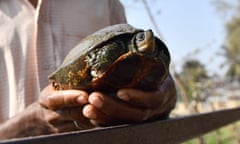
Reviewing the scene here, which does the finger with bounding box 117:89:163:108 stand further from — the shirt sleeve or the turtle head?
A: the shirt sleeve

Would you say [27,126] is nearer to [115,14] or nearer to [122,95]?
[122,95]

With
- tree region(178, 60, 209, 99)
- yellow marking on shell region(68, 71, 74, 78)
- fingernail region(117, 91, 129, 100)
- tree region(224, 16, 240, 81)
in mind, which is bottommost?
tree region(224, 16, 240, 81)

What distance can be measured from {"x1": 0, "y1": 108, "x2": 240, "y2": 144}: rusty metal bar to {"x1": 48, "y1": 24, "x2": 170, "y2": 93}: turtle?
63mm

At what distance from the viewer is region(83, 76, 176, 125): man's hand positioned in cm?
59

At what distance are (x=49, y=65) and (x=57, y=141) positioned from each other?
84 cm

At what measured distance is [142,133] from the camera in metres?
0.62

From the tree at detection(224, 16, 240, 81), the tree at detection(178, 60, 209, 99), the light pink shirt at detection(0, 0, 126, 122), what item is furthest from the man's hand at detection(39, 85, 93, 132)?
the tree at detection(224, 16, 240, 81)

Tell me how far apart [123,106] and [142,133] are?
47mm

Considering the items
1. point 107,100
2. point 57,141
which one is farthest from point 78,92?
point 57,141

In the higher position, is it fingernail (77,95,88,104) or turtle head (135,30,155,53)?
turtle head (135,30,155,53)

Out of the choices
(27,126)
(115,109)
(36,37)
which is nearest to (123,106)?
(115,109)

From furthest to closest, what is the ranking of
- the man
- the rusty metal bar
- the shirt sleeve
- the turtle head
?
the shirt sleeve < the man < the turtle head < the rusty metal bar

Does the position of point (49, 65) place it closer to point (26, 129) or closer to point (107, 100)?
point (26, 129)

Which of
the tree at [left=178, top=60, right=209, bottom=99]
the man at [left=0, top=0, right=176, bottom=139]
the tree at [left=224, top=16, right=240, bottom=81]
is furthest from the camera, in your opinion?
the tree at [left=224, top=16, right=240, bottom=81]
